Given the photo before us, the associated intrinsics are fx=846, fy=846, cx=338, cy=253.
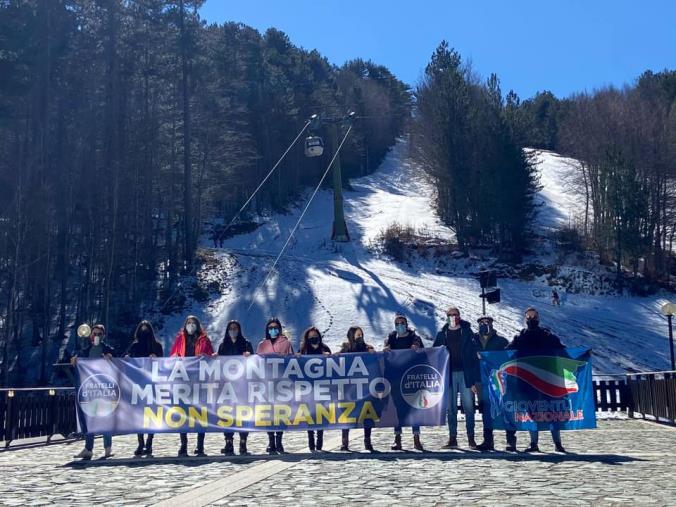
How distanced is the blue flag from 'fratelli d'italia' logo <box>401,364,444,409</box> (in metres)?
0.77

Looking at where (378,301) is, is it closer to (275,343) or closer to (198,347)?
(275,343)

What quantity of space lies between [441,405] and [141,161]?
31.3m

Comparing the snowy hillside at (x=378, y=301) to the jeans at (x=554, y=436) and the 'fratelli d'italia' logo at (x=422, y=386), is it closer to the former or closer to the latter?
the 'fratelli d'italia' logo at (x=422, y=386)

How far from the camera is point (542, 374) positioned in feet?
41.9

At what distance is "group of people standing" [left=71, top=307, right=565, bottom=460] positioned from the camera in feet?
40.5

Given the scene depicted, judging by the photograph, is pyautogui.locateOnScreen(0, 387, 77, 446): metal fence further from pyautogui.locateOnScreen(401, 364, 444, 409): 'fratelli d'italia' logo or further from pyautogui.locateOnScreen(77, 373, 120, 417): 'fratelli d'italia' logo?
pyautogui.locateOnScreen(401, 364, 444, 409): 'fratelli d'italia' logo

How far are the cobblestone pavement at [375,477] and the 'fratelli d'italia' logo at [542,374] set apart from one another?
92cm

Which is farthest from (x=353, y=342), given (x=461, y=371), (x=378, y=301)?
(x=378, y=301)

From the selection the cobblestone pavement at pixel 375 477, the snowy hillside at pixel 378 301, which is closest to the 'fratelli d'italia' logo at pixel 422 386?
the cobblestone pavement at pixel 375 477

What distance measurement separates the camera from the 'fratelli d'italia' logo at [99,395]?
507 inches

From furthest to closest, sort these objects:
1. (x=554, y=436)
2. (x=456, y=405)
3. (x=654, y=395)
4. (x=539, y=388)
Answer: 1. (x=654, y=395)
2. (x=539, y=388)
3. (x=456, y=405)
4. (x=554, y=436)

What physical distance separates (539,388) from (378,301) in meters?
25.5

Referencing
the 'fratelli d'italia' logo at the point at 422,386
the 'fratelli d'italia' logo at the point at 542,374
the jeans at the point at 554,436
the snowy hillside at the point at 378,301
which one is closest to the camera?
the jeans at the point at 554,436

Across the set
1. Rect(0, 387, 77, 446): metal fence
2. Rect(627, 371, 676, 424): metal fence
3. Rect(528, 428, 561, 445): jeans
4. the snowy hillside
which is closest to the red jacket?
Rect(528, 428, 561, 445): jeans
